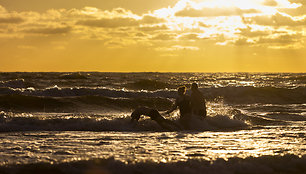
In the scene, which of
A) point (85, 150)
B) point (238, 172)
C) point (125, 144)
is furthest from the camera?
point (125, 144)

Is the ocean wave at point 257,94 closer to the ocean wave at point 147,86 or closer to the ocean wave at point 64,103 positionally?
Answer: the ocean wave at point 64,103

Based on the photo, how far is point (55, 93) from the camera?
1262 inches

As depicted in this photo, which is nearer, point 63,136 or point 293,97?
point 63,136

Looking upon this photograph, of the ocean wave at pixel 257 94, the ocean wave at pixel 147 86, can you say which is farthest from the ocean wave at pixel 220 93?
the ocean wave at pixel 147 86

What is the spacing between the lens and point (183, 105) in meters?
14.5

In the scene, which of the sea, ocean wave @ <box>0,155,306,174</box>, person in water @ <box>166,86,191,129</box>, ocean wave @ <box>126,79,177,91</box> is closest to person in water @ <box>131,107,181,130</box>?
the sea

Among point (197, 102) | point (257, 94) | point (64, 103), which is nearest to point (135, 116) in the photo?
point (197, 102)

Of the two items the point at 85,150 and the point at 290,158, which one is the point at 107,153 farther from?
the point at 290,158

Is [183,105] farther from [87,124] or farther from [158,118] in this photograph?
[87,124]

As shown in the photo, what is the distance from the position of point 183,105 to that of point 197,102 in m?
0.70

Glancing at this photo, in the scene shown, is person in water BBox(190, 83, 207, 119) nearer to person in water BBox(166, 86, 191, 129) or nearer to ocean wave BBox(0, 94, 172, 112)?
person in water BBox(166, 86, 191, 129)

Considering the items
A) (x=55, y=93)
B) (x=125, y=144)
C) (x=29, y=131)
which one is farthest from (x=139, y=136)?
(x=55, y=93)

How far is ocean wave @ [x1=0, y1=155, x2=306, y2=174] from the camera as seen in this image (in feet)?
25.8

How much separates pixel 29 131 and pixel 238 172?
7874 mm
